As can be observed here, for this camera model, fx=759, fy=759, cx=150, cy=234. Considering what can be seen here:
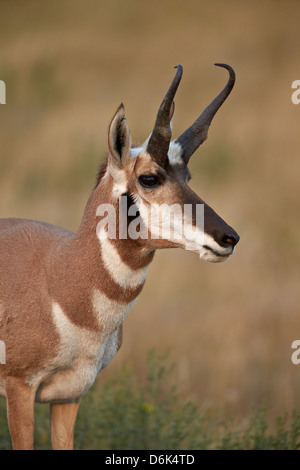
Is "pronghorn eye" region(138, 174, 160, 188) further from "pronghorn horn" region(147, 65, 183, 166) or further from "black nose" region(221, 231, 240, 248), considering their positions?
"black nose" region(221, 231, 240, 248)

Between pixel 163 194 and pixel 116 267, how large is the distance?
66 centimetres

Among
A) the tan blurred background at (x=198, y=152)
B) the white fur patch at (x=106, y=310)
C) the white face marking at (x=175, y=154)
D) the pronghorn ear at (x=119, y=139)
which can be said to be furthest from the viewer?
the tan blurred background at (x=198, y=152)

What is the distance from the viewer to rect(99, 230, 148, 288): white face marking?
5.65 meters

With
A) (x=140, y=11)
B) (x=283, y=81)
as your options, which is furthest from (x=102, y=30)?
(x=283, y=81)

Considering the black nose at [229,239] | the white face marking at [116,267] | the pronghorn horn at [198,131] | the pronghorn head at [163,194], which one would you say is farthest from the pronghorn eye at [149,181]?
the black nose at [229,239]

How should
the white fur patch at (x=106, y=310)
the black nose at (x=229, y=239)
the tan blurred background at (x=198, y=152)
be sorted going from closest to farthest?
the black nose at (x=229, y=239)
the white fur patch at (x=106, y=310)
the tan blurred background at (x=198, y=152)

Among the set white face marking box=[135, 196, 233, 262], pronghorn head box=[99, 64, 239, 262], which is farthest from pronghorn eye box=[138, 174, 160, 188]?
white face marking box=[135, 196, 233, 262]

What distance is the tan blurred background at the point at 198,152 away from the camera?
1095cm

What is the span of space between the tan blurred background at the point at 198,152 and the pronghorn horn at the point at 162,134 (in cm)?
501

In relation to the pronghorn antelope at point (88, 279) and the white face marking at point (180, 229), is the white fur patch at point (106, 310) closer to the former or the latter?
the pronghorn antelope at point (88, 279)

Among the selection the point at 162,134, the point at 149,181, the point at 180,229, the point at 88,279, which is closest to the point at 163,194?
the point at 149,181

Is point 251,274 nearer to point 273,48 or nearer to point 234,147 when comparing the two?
point 234,147

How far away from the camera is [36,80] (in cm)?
2409

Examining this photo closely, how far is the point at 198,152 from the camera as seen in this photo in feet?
59.6
